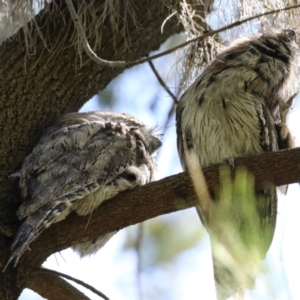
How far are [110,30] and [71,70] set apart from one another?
27 centimetres

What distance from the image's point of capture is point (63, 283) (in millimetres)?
2994

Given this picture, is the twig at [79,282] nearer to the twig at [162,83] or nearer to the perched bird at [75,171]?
the perched bird at [75,171]

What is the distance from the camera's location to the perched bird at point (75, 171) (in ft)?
8.99

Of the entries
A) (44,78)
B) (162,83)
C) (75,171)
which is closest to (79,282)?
(75,171)

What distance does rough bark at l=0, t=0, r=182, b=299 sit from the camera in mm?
3072

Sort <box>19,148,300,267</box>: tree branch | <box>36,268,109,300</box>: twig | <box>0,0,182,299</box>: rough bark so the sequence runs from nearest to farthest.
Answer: <box>19,148,300,267</box>: tree branch → <box>36,268,109,300</box>: twig → <box>0,0,182,299</box>: rough bark

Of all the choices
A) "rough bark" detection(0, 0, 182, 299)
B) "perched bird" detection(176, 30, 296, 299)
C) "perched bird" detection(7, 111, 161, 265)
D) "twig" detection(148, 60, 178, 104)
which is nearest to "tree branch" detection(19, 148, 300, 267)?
"perched bird" detection(7, 111, 161, 265)

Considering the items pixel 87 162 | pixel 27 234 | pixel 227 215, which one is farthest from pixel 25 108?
pixel 227 215

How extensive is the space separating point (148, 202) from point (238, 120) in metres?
0.62

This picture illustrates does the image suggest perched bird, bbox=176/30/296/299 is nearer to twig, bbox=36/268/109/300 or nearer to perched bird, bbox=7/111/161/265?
perched bird, bbox=7/111/161/265

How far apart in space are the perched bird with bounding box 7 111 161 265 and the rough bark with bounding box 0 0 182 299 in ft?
0.31

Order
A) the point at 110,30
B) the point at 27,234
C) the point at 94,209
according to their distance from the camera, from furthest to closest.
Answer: the point at 110,30 < the point at 94,209 < the point at 27,234

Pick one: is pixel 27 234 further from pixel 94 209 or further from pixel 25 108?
pixel 25 108

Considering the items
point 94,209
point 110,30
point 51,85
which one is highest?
point 110,30
